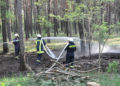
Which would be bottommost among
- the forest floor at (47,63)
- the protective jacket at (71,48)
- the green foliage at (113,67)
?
the forest floor at (47,63)

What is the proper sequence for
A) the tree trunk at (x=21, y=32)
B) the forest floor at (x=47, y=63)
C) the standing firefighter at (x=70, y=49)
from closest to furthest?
the tree trunk at (x=21, y=32) → the standing firefighter at (x=70, y=49) → the forest floor at (x=47, y=63)

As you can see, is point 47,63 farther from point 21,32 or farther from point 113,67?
point 113,67

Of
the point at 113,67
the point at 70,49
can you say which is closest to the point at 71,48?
the point at 70,49

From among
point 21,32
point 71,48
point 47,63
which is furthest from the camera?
point 47,63

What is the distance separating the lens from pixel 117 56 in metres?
12.6

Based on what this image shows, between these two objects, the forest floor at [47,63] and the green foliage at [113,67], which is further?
the forest floor at [47,63]

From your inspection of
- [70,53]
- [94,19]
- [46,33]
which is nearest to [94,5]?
[94,19]

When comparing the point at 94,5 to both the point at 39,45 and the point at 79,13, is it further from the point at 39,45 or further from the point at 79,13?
the point at 39,45

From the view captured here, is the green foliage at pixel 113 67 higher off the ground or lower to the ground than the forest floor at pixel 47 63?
higher

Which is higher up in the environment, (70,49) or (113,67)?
(70,49)

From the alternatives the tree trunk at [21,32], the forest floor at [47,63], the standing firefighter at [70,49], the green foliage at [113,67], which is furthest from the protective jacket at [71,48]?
the tree trunk at [21,32]

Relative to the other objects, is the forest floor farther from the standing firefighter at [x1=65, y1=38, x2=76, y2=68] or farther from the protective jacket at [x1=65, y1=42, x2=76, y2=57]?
the protective jacket at [x1=65, y1=42, x2=76, y2=57]

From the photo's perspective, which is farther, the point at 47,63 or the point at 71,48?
the point at 47,63

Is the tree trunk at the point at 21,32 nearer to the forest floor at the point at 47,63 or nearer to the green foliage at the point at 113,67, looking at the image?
the forest floor at the point at 47,63
